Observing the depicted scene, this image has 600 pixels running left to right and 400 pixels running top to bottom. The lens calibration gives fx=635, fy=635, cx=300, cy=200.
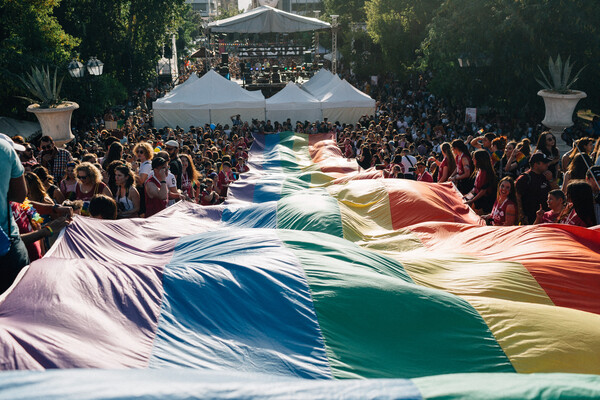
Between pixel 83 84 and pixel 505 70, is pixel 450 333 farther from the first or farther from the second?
pixel 83 84

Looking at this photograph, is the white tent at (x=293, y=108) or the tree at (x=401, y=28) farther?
the tree at (x=401, y=28)

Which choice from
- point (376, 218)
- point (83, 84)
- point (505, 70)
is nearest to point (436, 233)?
point (376, 218)

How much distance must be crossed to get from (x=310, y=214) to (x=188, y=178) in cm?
342

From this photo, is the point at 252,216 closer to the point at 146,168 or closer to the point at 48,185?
the point at 146,168

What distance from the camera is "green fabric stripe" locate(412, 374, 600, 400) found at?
277cm

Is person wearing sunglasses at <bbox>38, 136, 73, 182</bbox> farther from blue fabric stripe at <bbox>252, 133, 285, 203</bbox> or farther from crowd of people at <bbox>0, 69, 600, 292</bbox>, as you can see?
blue fabric stripe at <bbox>252, 133, 285, 203</bbox>

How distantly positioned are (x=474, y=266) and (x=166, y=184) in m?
4.05

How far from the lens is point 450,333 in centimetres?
413

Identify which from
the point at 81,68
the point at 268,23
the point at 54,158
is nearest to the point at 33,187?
the point at 54,158

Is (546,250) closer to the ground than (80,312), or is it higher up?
closer to the ground

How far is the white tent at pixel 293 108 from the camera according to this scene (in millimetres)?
22703

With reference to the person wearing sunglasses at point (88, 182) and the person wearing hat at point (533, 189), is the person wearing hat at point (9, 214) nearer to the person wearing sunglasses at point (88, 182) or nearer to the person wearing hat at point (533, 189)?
the person wearing sunglasses at point (88, 182)

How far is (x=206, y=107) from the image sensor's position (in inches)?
890

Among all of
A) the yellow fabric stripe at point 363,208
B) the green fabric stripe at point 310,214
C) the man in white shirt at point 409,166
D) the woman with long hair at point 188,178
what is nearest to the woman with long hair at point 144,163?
the woman with long hair at point 188,178
